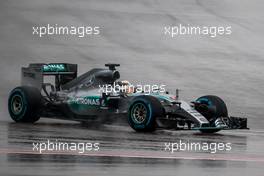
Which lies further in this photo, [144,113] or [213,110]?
[213,110]

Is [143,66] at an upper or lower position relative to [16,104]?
upper

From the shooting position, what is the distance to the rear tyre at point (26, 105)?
59.7 ft

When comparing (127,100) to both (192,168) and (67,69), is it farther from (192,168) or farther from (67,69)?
(192,168)

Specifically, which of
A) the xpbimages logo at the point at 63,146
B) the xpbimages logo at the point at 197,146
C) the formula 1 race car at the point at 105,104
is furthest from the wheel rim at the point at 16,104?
the xpbimages logo at the point at 197,146

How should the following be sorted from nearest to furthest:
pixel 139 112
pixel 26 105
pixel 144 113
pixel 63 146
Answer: pixel 63 146 → pixel 144 113 → pixel 139 112 → pixel 26 105

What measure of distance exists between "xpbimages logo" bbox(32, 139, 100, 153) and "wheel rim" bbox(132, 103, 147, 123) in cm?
251

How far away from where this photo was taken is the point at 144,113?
17.3 metres

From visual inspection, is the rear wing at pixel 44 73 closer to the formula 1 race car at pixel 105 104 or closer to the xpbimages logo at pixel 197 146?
the formula 1 race car at pixel 105 104

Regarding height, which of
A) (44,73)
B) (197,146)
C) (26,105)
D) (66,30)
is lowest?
(197,146)

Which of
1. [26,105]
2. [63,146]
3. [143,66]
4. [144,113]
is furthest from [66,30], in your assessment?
[63,146]

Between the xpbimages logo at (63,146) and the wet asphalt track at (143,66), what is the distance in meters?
0.22

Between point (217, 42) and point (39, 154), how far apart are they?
59.9 feet

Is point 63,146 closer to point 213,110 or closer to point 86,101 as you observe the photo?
point 86,101

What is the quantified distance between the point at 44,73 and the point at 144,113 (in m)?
2.62
